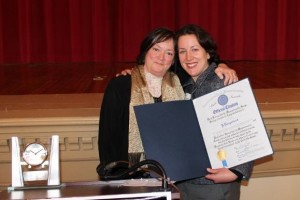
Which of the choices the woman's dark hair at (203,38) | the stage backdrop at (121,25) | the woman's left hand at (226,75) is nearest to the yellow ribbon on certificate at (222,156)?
the woman's left hand at (226,75)

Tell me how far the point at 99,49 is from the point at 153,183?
16.8 ft

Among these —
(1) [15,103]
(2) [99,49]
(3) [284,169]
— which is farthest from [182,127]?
(2) [99,49]

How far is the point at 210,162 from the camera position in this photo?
1.30m

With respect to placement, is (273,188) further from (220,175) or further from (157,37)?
(157,37)

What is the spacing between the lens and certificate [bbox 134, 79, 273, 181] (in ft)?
4.00

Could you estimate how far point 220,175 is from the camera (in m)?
1.29

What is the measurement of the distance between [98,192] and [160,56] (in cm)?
75

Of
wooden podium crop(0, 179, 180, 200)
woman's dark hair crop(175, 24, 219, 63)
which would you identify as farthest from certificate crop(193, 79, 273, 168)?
wooden podium crop(0, 179, 180, 200)

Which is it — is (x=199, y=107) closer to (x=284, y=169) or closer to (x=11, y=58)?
(x=284, y=169)

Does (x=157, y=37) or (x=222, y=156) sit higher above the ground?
(x=157, y=37)

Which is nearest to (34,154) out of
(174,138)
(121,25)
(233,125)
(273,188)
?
(174,138)

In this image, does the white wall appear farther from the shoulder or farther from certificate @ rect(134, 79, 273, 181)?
the shoulder

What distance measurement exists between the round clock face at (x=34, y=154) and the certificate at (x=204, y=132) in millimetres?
A: 360

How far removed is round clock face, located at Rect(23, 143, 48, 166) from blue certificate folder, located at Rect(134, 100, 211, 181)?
0.36 m
